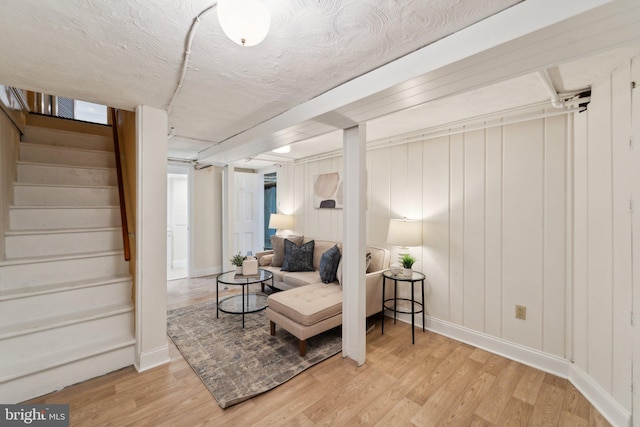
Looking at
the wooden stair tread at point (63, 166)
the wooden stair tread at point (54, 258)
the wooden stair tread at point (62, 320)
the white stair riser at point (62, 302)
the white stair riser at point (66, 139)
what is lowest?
the wooden stair tread at point (62, 320)

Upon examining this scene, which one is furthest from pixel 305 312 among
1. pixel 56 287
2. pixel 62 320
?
pixel 56 287

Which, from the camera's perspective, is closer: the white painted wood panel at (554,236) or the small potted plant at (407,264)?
the white painted wood panel at (554,236)

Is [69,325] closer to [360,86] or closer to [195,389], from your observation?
[195,389]

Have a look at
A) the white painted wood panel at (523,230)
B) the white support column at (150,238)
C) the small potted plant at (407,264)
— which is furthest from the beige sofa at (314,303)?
the white painted wood panel at (523,230)

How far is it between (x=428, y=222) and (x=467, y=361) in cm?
139

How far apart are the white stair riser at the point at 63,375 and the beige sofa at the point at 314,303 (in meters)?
1.29

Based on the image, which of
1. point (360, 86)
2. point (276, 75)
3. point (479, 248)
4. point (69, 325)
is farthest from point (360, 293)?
point (69, 325)

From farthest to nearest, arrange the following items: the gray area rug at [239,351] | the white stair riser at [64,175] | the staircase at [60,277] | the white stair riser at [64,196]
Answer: the white stair riser at [64,175]
the white stair riser at [64,196]
the gray area rug at [239,351]
the staircase at [60,277]

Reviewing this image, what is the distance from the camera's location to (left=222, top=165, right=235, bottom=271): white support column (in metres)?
4.84

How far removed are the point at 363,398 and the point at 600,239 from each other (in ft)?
6.60

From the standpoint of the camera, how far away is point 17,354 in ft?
6.08

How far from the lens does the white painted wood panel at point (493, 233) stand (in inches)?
97.1

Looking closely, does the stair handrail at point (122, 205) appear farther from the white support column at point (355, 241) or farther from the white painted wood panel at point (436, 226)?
the white painted wood panel at point (436, 226)

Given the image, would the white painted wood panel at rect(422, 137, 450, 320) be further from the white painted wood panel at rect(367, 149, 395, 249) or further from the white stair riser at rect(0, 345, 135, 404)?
the white stair riser at rect(0, 345, 135, 404)
